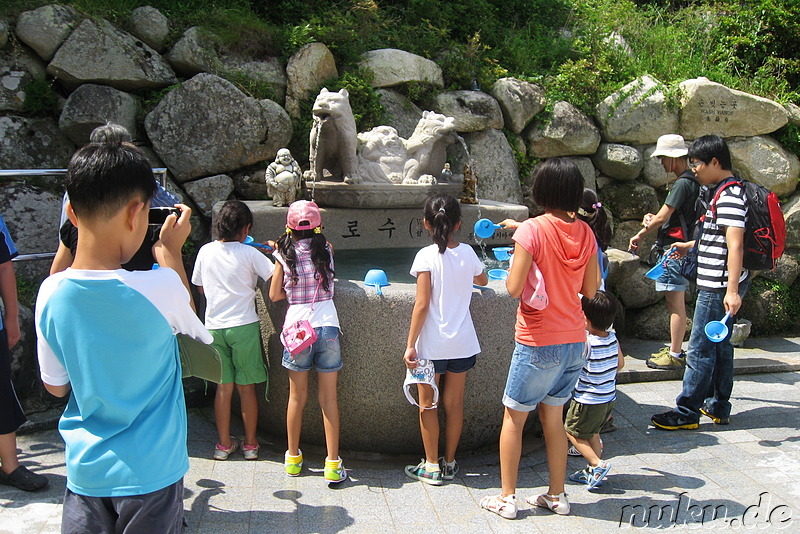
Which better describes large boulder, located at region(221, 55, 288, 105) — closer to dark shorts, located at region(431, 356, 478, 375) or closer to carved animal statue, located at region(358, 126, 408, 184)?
carved animal statue, located at region(358, 126, 408, 184)

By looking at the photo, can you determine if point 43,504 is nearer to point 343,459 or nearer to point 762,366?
point 343,459

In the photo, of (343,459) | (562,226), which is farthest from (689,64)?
(343,459)

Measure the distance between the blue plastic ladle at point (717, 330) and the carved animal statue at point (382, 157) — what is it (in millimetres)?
2722

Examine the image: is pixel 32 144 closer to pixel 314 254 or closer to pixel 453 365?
pixel 314 254

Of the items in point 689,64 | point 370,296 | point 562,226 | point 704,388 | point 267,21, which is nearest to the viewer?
point 562,226

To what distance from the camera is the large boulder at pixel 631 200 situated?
761cm

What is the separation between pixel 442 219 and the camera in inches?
141

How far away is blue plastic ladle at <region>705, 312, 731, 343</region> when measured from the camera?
4.20m

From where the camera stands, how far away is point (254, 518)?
330 centimetres

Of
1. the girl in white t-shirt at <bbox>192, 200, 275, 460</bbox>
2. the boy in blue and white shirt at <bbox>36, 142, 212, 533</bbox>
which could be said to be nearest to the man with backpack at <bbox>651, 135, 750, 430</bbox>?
the girl in white t-shirt at <bbox>192, 200, 275, 460</bbox>

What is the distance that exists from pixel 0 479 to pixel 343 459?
1813mm

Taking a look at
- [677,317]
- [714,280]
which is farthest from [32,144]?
[677,317]

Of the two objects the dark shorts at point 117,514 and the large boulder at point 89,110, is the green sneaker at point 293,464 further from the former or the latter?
the large boulder at point 89,110

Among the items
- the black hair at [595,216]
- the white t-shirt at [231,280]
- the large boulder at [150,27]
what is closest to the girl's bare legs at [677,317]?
the black hair at [595,216]
